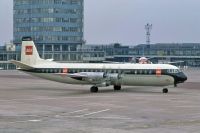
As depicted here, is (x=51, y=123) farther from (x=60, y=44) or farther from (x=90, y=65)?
(x=60, y=44)

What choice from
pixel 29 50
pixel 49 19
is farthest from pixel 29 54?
pixel 49 19

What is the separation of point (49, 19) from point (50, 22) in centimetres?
133

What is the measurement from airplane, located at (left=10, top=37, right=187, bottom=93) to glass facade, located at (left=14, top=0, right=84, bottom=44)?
11960cm

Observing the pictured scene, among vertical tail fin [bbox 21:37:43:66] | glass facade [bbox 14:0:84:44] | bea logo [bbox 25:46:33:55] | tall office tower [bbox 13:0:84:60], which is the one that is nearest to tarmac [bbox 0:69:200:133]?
vertical tail fin [bbox 21:37:43:66]

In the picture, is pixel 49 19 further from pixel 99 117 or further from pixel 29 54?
pixel 99 117

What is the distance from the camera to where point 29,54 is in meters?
52.8

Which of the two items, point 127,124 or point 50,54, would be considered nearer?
point 127,124

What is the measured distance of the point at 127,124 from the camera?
2319 centimetres

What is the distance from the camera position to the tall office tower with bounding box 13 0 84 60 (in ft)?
555

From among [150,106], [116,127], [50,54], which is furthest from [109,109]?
[50,54]

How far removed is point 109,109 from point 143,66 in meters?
18.0

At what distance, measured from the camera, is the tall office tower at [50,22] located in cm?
16925

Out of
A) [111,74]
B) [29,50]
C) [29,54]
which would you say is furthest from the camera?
[29,50]

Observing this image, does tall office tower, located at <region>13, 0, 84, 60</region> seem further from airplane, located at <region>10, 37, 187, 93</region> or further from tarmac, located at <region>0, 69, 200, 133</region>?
tarmac, located at <region>0, 69, 200, 133</region>
